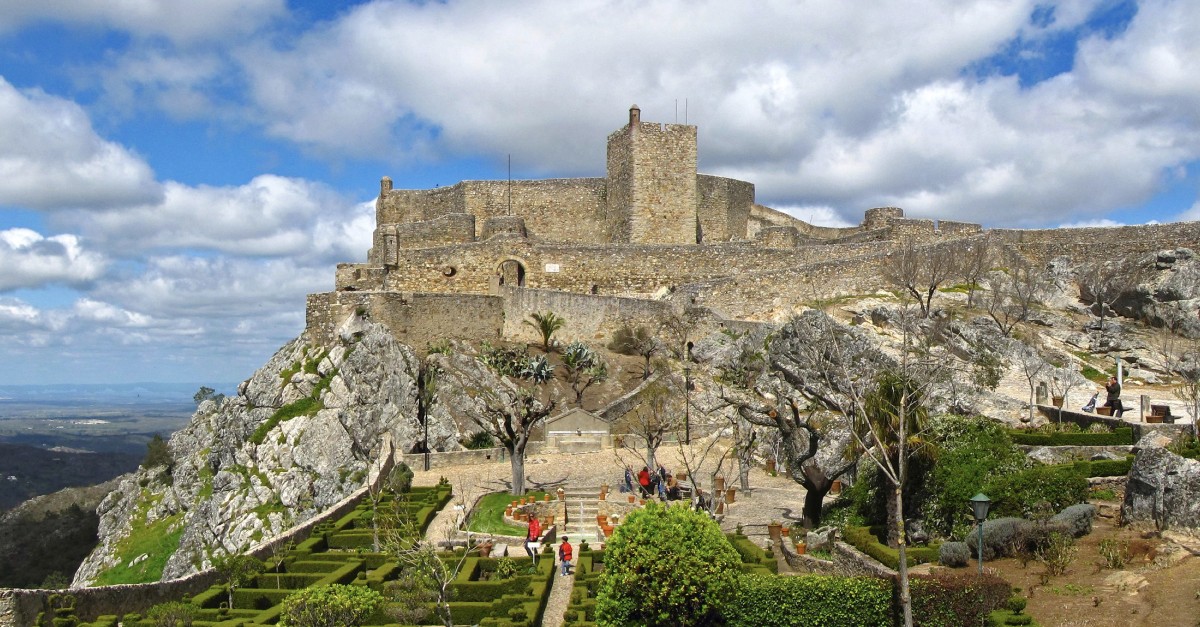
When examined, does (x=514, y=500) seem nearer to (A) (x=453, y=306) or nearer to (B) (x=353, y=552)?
(B) (x=353, y=552)

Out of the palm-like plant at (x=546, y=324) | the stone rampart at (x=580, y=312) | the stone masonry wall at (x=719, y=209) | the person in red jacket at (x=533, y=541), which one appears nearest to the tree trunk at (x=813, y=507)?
the person in red jacket at (x=533, y=541)

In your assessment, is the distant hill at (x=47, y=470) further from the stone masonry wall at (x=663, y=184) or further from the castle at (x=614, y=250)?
the stone masonry wall at (x=663, y=184)

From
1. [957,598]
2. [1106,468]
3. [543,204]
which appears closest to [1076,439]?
[1106,468]

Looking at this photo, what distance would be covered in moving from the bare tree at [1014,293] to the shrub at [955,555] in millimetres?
18145

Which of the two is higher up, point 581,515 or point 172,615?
point 581,515

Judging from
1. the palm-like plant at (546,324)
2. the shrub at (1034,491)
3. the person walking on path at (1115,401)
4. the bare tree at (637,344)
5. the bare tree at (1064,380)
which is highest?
the palm-like plant at (546,324)

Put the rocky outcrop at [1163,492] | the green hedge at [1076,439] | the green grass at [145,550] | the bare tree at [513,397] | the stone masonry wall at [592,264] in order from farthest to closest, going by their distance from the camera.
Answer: the stone masonry wall at [592,264]
the green grass at [145,550]
the bare tree at [513,397]
the green hedge at [1076,439]
the rocky outcrop at [1163,492]

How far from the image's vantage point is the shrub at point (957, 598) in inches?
523

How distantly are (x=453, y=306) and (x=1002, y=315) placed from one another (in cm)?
2040

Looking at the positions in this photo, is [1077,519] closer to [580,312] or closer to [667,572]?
[667,572]

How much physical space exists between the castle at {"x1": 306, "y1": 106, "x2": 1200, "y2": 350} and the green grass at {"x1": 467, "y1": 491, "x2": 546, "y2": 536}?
38.9 feet

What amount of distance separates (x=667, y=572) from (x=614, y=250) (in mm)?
27218

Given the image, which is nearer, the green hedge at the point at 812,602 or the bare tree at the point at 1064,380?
the green hedge at the point at 812,602

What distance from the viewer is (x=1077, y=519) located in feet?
52.2
